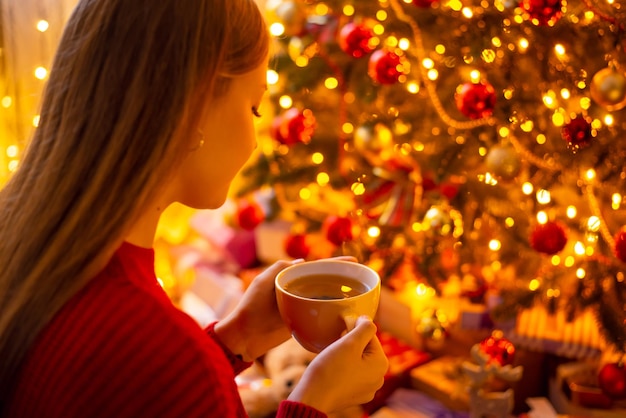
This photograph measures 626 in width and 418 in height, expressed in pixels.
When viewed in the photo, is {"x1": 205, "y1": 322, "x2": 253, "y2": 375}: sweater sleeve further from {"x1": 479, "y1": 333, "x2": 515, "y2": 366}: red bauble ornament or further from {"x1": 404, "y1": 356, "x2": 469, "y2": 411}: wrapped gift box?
{"x1": 404, "y1": 356, "x2": 469, "y2": 411}: wrapped gift box

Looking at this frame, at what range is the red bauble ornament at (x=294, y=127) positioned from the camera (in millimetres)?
1551

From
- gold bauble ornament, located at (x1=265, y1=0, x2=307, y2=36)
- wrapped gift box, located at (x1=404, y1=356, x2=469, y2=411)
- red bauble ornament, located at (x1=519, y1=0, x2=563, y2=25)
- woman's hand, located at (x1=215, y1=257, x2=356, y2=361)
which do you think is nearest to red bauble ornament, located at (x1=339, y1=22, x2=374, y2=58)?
gold bauble ornament, located at (x1=265, y1=0, x2=307, y2=36)

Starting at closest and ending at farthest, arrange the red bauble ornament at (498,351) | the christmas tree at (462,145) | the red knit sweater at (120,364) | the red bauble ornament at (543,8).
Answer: the red knit sweater at (120,364) < the red bauble ornament at (543,8) < the christmas tree at (462,145) < the red bauble ornament at (498,351)

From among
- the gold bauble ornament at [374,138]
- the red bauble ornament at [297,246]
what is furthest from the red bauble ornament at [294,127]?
the red bauble ornament at [297,246]

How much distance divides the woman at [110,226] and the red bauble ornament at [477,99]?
585 mm

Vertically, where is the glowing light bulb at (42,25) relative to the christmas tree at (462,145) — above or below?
above

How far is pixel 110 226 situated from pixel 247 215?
3.57ft

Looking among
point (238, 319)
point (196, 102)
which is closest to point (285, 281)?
point (238, 319)

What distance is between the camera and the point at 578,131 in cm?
115

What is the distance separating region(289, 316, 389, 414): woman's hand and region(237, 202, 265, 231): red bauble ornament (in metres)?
1.05

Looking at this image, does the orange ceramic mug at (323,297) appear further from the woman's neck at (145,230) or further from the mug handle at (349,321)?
the woman's neck at (145,230)

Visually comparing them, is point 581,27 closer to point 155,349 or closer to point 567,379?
point 567,379

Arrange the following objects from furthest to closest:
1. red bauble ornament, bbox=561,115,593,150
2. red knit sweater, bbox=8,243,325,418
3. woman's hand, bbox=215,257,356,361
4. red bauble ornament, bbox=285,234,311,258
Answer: red bauble ornament, bbox=285,234,311,258
red bauble ornament, bbox=561,115,593,150
woman's hand, bbox=215,257,356,361
red knit sweater, bbox=8,243,325,418

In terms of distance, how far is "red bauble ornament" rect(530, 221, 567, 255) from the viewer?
1230 millimetres
